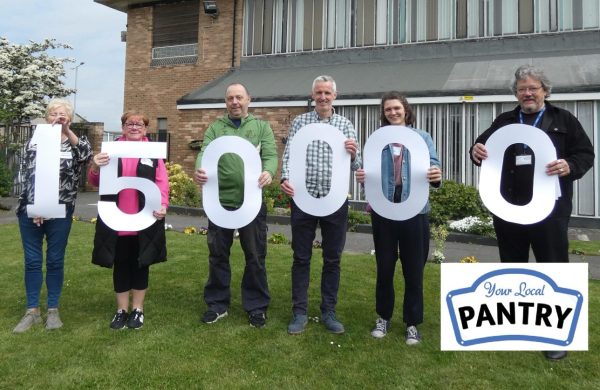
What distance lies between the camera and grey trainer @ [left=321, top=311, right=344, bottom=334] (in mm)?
3441

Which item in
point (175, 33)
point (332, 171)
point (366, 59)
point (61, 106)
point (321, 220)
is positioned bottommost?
point (321, 220)

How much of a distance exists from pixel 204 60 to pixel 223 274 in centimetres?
1328

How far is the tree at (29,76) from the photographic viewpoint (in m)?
19.9

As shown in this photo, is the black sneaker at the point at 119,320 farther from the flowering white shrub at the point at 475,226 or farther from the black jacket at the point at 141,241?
→ the flowering white shrub at the point at 475,226

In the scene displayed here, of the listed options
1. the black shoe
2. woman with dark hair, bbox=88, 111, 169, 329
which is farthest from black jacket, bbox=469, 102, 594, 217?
woman with dark hair, bbox=88, 111, 169, 329

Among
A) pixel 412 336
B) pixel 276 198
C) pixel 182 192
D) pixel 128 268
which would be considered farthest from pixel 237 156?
pixel 182 192

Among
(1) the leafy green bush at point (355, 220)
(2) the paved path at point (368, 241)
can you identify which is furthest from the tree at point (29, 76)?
(1) the leafy green bush at point (355, 220)

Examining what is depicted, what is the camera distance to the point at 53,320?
3.49 m

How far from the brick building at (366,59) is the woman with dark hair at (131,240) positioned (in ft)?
26.8

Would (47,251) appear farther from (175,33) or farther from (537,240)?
(175,33)

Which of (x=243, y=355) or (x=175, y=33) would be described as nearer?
(x=243, y=355)

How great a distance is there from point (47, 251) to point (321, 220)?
2.14m

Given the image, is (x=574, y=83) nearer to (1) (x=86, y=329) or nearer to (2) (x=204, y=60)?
(1) (x=86, y=329)

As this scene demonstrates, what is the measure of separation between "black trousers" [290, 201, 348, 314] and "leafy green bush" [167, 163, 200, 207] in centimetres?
824
